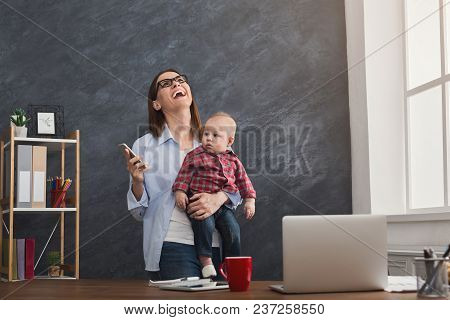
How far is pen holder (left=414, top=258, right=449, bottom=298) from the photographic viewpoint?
4.93 feet

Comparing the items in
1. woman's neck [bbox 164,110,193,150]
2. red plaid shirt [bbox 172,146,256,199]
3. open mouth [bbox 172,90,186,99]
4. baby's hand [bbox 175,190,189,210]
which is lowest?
baby's hand [bbox 175,190,189,210]

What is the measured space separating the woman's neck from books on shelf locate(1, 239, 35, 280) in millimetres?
1019

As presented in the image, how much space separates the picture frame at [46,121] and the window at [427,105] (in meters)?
2.19

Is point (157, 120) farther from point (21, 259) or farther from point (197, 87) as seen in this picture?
point (21, 259)

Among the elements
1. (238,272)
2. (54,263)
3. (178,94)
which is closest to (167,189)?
(178,94)

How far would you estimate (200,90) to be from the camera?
161 inches

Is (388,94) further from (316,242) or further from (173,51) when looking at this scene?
(316,242)

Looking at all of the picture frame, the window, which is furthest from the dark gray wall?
the window

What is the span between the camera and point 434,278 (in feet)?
4.95

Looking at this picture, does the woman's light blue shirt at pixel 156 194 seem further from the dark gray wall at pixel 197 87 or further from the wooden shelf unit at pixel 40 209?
the dark gray wall at pixel 197 87

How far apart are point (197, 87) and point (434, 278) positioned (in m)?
2.76

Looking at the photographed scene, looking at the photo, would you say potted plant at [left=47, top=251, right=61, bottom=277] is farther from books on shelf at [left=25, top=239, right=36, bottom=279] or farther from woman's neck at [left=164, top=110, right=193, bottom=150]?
woman's neck at [left=164, top=110, right=193, bottom=150]

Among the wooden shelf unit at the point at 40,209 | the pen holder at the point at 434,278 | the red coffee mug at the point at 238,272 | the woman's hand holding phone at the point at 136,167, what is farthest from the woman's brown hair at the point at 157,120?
the pen holder at the point at 434,278
